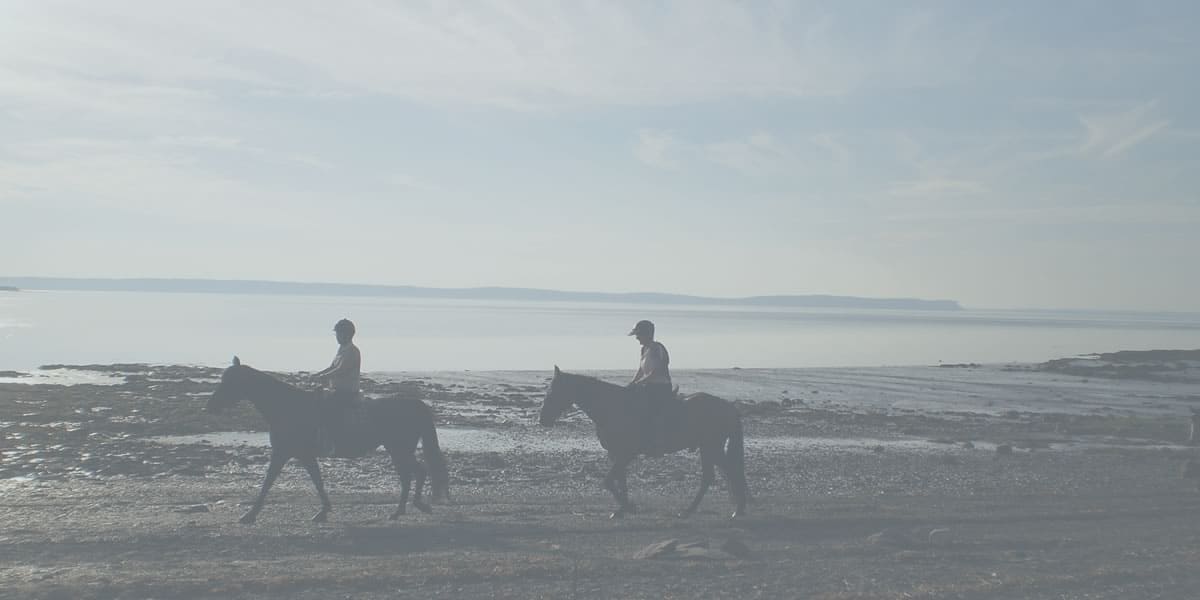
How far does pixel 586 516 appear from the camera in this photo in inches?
520

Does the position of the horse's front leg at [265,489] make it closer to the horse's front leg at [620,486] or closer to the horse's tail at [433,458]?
the horse's tail at [433,458]

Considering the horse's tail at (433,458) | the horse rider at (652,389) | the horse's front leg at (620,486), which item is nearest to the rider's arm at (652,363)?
the horse rider at (652,389)

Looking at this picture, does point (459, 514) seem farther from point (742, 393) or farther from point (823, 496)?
point (742, 393)

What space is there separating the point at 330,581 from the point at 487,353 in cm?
5588

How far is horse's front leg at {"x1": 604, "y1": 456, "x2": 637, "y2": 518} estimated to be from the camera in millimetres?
13258

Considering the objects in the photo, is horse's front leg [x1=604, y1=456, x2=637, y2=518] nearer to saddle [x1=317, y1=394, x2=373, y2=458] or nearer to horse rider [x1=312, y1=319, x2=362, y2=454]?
saddle [x1=317, y1=394, x2=373, y2=458]

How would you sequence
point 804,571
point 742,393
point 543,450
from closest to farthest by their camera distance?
point 804,571
point 543,450
point 742,393

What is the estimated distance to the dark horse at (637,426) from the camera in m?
13.6

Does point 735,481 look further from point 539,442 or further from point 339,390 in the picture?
point 539,442

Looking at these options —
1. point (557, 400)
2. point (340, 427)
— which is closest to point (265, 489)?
point (340, 427)

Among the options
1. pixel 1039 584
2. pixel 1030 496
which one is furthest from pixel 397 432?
pixel 1030 496

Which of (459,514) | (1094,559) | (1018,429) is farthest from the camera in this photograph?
(1018,429)

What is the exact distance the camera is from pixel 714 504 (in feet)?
47.9

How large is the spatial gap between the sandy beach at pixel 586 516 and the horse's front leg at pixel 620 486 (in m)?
0.30
